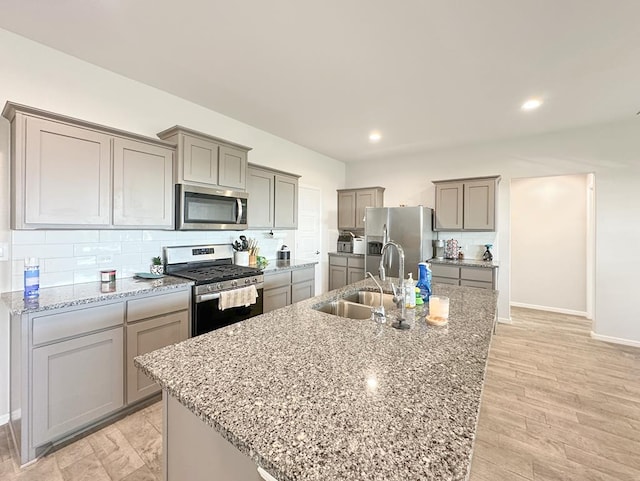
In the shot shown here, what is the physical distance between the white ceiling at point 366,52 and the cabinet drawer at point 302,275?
6.53ft

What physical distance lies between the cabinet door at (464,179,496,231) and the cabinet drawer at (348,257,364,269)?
1754 millimetres

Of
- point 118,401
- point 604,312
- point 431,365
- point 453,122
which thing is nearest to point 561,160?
point 453,122

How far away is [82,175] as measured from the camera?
2094 mm

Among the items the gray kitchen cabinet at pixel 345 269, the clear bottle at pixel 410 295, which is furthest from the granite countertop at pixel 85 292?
the gray kitchen cabinet at pixel 345 269

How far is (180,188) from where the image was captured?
8.71 feet

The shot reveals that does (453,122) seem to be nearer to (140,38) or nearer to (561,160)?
(561,160)

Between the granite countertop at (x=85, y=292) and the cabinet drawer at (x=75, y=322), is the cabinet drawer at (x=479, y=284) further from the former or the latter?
the cabinet drawer at (x=75, y=322)

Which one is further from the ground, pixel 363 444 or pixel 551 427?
pixel 363 444

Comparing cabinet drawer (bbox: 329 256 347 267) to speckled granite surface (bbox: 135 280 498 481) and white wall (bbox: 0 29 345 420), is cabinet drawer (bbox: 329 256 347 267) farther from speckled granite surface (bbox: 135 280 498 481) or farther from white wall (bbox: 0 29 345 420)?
speckled granite surface (bbox: 135 280 498 481)

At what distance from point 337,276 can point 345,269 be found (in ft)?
0.75

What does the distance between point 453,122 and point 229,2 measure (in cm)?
296

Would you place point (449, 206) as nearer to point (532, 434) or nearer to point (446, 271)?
point (446, 271)

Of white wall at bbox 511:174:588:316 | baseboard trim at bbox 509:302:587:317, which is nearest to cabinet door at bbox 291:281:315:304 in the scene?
baseboard trim at bbox 509:302:587:317

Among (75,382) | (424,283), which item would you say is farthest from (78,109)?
(424,283)
